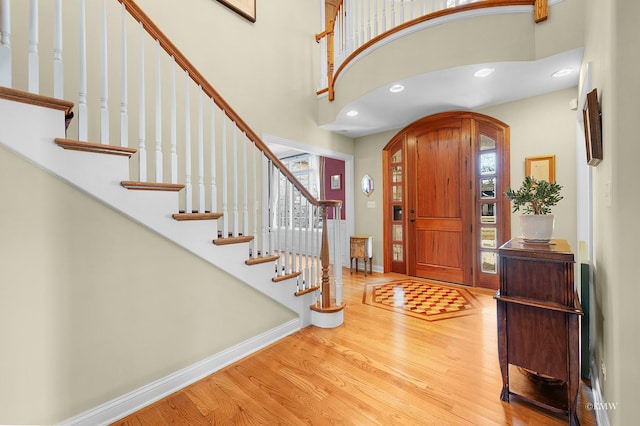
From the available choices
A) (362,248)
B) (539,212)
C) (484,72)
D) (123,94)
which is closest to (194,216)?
(123,94)

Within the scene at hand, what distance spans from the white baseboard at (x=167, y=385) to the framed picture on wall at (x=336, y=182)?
4.16m

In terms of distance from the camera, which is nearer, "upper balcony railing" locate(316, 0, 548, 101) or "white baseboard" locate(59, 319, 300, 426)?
"white baseboard" locate(59, 319, 300, 426)

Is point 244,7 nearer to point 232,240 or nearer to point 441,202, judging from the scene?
point 232,240

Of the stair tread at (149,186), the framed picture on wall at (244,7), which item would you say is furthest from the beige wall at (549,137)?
the stair tread at (149,186)

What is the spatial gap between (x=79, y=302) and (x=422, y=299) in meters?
3.36

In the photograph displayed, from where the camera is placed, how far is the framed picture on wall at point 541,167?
10.9 feet

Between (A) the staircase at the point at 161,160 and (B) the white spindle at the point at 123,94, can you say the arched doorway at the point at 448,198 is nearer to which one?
(A) the staircase at the point at 161,160

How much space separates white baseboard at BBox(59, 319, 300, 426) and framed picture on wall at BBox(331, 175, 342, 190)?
164 inches

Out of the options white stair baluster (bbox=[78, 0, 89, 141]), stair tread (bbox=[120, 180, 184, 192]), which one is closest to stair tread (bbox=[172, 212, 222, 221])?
stair tread (bbox=[120, 180, 184, 192])

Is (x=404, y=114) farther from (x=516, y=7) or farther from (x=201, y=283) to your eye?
(x=201, y=283)

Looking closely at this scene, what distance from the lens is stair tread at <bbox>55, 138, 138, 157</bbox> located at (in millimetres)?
1336

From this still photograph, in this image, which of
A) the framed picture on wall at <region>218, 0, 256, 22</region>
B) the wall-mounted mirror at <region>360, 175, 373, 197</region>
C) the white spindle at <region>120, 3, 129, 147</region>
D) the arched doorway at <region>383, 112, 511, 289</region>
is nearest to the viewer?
the white spindle at <region>120, 3, 129, 147</region>

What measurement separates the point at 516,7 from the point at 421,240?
3.07 meters

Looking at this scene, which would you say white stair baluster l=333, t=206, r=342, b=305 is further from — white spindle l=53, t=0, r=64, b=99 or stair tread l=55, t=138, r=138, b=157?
white spindle l=53, t=0, r=64, b=99
